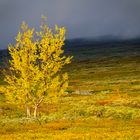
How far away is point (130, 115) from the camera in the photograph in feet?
184

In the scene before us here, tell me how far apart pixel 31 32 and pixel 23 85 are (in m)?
7.90

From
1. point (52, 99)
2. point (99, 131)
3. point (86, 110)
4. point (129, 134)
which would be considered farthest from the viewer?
point (86, 110)

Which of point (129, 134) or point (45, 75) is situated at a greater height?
point (45, 75)

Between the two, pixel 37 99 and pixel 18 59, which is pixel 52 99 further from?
pixel 18 59

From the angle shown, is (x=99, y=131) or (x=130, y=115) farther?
(x=130, y=115)

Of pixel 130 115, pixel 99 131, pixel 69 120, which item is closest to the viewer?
pixel 99 131

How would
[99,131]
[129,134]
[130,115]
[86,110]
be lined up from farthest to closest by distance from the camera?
[86,110] < [130,115] < [99,131] < [129,134]

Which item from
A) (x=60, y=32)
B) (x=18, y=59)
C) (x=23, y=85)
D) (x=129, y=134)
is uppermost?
(x=60, y=32)

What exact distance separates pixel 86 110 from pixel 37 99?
8.60m

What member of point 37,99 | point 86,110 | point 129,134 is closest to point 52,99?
point 37,99

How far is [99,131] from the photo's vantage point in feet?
127

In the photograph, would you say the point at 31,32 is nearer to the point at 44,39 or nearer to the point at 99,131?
the point at 44,39

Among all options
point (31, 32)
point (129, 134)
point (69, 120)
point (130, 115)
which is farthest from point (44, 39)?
point (129, 134)

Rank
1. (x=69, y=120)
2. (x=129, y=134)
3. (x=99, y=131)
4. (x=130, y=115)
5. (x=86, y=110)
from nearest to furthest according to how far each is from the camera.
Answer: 1. (x=129, y=134)
2. (x=99, y=131)
3. (x=69, y=120)
4. (x=130, y=115)
5. (x=86, y=110)
